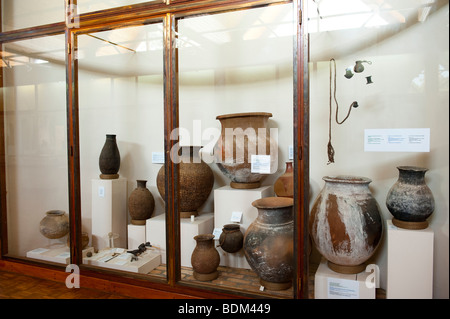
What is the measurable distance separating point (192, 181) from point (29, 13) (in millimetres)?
2030

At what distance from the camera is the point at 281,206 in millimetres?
2092

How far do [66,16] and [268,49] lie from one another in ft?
5.15

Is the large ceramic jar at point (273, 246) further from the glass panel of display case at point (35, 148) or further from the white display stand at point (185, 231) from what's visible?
the glass panel of display case at point (35, 148)

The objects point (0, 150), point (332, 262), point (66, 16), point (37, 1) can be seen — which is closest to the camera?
point (332, 262)

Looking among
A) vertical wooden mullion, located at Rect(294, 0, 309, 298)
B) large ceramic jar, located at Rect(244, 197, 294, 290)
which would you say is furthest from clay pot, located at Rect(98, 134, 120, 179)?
vertical wooden mullion, located at Rect(294, 0, 309, 298)

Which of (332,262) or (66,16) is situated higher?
(66,16)

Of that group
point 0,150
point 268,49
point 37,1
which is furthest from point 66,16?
point 268,49

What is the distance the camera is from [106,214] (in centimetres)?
281

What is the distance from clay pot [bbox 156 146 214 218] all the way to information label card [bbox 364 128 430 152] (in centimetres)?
119

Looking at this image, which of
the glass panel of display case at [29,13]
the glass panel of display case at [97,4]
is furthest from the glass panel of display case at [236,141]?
the glass panel of display case at [29,13]

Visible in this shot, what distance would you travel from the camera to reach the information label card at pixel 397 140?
168 cm

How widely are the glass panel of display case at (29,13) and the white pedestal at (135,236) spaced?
5.71ft

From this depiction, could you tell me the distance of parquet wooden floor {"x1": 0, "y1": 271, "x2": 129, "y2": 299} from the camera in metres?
2.33
